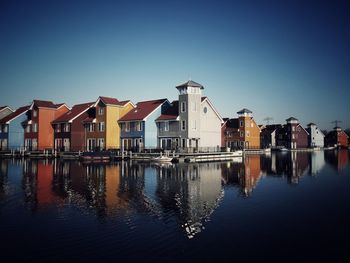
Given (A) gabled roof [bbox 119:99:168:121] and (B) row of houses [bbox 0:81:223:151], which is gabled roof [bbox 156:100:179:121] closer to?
(B) row of houses [bbox 0:81:223:151]

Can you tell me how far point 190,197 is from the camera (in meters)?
22.4

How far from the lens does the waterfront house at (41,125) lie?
7212cm

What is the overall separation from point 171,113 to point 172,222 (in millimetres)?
47198

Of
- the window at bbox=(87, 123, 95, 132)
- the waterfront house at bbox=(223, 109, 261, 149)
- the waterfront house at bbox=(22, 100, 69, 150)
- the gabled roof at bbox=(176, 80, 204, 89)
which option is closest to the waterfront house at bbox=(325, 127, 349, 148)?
the waterfront house at bbox=(223, 109, 261, 149)

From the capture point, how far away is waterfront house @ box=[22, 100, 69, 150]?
2840 inches

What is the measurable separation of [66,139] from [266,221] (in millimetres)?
60719

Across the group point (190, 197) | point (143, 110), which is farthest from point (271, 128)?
point (190, 197)

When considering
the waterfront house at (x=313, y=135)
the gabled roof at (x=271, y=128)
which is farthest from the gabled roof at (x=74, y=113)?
the waterfront house at (x=313, y=135)

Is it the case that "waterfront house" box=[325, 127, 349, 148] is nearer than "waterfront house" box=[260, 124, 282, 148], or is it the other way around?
"waterfront house" box=[260, 124, 282, 148]

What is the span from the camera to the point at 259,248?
1286 centimetres

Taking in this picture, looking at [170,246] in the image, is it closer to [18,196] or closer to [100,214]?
[100,214]

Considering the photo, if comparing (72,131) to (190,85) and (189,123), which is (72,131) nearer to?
(189,123)

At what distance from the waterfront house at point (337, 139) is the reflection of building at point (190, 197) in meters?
120

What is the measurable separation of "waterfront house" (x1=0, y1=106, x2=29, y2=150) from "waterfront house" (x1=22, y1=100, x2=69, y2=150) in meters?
1.36
